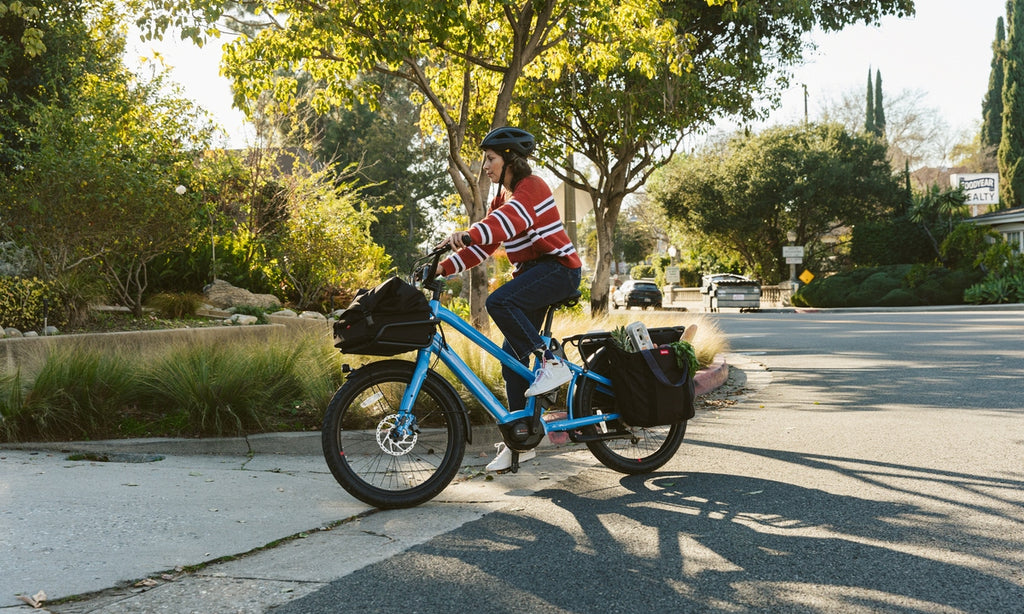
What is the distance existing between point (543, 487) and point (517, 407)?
1.74 ft

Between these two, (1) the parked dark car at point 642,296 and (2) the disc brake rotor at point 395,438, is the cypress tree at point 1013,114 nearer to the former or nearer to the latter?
(1) the parked dark car at point 642,296

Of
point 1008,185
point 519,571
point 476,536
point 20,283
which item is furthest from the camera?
point 1008,185

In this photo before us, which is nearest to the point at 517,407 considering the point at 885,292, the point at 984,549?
the point at 984,549

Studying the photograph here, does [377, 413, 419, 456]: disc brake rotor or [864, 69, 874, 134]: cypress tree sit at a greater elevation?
[864, 69, 874, 134]: cypress tree

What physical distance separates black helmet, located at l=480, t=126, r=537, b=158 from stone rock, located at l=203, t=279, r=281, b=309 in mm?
10116

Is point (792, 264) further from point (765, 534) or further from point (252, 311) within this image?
point (765, 534)

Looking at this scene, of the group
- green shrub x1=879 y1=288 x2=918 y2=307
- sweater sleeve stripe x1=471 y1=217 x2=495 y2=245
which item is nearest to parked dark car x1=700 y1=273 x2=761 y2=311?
green shrub x1=879 y1=288 x2=918 y2=307

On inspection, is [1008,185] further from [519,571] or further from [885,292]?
Result: [519,571]

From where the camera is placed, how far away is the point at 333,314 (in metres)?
15.9

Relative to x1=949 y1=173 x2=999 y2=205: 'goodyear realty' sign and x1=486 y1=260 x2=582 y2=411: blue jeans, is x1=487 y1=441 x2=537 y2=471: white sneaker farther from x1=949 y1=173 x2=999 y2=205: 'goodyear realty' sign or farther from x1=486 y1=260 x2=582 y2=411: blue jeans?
x1=949 y1=173 x2=999 y2=205: 'goodyear realty' sign

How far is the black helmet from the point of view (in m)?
5.39

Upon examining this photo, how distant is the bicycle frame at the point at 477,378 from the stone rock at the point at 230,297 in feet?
32.8

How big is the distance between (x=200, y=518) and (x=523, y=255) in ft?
7.68

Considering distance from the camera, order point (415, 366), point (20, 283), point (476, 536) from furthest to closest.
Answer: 1. point (20, 283)
2. point (415, 366)
3. point (476, 536)
